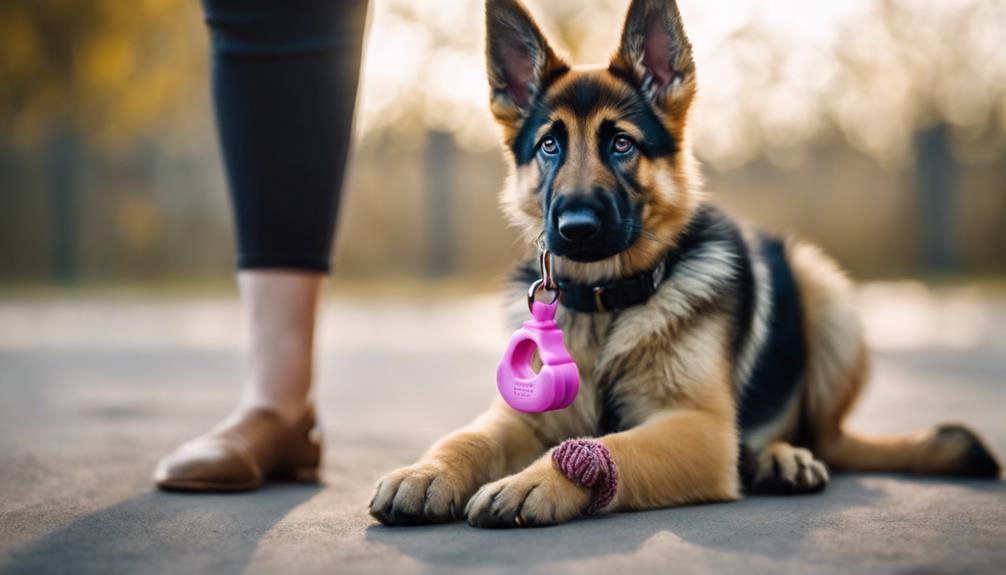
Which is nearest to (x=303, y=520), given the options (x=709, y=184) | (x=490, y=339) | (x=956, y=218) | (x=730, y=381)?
(x=730, y=381)

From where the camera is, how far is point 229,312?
43.6ft

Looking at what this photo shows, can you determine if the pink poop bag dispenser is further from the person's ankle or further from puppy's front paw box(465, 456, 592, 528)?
the person's ankle

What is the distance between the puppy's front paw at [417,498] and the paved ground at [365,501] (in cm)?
5

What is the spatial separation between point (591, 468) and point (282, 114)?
183 centimetres

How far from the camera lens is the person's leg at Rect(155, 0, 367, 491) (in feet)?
11.5

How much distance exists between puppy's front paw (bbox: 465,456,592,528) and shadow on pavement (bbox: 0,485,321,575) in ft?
1.80

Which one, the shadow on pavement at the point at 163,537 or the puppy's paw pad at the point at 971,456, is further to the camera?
the puppy's paw pad at the point at 971,456

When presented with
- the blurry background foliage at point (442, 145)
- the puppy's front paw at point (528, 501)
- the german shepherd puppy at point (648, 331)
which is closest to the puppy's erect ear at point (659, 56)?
the german shepherd puppy at point (648, 331)

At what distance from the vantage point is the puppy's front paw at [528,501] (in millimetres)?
2432

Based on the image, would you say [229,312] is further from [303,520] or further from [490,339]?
[303,520]

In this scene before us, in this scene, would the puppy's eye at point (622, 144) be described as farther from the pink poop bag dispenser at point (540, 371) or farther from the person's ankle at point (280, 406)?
the person's ankle at point (280, 406)

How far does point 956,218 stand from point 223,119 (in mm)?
20860

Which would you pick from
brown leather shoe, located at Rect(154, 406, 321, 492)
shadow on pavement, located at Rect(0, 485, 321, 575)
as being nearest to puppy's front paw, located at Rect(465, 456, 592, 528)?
shadow on pavement, located at Rect(0, 485, 321, 575)

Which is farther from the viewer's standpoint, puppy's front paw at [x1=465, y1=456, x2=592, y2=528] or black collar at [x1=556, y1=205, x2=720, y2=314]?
A: black collar at [x1=556, y1=205, x2=720, y2=314]
